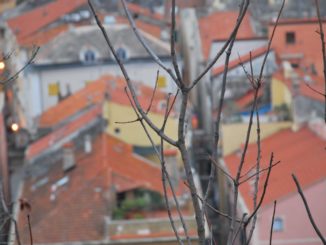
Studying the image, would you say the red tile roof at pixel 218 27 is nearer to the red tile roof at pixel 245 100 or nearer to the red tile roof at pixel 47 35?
the red tile roof at pixel 245 100

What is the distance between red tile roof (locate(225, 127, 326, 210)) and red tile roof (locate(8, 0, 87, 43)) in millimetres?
7887

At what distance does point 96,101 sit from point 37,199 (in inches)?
195

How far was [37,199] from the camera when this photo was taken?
1488 cm

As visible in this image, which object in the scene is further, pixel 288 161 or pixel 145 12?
pixel 145 12

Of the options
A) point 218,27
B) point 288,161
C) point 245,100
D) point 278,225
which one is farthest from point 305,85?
point 218,27

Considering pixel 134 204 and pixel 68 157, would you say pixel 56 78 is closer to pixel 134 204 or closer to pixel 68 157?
pixel 68 157

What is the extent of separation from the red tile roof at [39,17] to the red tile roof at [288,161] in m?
7.89

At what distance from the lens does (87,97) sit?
67.8ft

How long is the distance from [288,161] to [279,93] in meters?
4.38

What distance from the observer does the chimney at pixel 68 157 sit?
15836mm

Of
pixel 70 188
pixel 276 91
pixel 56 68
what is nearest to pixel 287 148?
pixel 276 91

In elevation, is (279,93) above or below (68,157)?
above

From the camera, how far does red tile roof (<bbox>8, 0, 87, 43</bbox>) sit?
79.8 ft

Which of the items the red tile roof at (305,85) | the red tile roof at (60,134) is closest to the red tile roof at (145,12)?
the red tile roof at (305,85)
